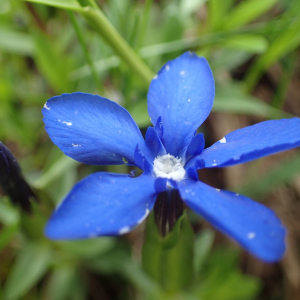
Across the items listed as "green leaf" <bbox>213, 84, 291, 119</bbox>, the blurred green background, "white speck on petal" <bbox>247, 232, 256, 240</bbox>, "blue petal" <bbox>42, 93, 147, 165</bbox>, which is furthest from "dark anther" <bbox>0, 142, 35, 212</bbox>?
"green leaf" <bbox>213, 84, 291, 119</bbox>

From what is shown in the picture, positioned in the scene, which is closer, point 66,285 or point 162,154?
point 162,154

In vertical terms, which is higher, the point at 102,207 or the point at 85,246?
the point at 102,207

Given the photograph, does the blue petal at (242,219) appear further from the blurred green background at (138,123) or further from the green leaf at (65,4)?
the green leaf at (65,4)

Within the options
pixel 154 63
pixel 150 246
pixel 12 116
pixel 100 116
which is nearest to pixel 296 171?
pixel 154 63

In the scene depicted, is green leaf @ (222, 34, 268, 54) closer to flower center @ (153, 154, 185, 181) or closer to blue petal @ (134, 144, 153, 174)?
flower center @ (153, 154, 185, 181)

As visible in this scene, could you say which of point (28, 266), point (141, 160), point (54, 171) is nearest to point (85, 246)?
point (28, 266)

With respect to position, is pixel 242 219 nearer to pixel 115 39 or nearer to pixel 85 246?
pixel 115 39
